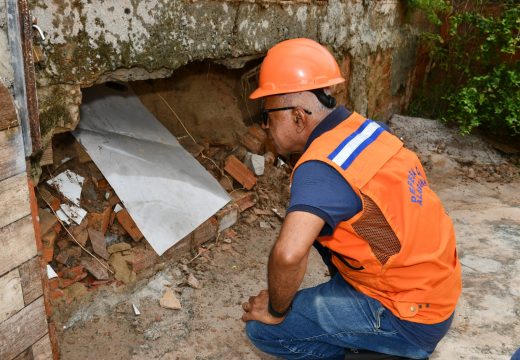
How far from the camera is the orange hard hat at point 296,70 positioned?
2.00 meters

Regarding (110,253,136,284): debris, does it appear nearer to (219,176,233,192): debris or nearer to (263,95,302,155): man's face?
(219,176,233,192): debris

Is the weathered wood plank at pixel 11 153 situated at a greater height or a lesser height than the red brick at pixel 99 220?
greater

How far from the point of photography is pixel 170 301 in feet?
9.81

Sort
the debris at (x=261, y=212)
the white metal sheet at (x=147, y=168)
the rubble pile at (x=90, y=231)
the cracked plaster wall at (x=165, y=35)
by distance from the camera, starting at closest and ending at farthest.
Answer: the cracked plaster wall at (x=165, y=35) → the rubble pile at (x=90, y=231) → the white metal sheet at (x=147, y=168) → the debris at (x=261, y=212)

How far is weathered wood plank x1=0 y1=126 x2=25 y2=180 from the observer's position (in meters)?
1.86

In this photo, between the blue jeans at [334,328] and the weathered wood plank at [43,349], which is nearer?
the blue jeans at [334,328]

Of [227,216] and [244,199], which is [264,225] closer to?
[244,199]

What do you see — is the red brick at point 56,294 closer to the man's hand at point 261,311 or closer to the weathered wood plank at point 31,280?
the weathered wood plank at point 31,280

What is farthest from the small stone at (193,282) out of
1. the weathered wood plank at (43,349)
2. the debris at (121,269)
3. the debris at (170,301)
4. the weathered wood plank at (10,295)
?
the weathered wood plank at (10,295)

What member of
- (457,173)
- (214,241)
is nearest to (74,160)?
(214,241)

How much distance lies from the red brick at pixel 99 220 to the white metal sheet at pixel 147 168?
0.14 metres

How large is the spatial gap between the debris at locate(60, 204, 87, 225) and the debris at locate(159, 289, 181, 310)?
28.0 inches

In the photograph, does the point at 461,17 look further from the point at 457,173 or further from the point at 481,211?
the point at 481,211

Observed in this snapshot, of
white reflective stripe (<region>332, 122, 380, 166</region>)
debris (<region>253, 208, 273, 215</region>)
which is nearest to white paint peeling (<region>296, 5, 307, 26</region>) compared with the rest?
debris (<region>253, 208, 273, 215</region>)
